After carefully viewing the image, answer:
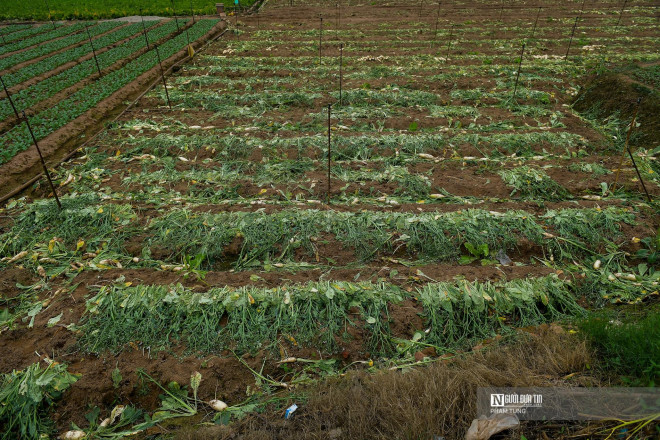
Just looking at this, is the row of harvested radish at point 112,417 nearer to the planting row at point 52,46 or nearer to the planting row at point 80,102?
the planting row at point 80,102

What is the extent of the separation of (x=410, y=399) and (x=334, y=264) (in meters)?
1.91

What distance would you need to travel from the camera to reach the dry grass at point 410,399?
2635 millimetres

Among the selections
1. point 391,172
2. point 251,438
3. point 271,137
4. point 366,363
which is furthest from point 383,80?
point 251,438

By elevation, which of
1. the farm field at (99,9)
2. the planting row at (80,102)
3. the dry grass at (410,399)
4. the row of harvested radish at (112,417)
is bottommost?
the row of harvested radish at (112,417)

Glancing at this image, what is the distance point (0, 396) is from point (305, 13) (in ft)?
65.1

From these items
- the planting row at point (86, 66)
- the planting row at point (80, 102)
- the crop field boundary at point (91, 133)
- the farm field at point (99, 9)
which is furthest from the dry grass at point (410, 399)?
the farm field at point (99, 9)

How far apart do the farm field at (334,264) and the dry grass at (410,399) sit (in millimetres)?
16

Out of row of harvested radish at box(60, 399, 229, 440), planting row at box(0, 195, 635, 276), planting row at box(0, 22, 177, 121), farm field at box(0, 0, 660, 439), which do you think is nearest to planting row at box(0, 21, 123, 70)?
planting row at box(0, 22, 177, 121)

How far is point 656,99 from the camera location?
23.4 feet

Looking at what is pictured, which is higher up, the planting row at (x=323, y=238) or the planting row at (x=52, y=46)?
the planting row at (x=52, y=46)

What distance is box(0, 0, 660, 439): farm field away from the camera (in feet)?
9.70

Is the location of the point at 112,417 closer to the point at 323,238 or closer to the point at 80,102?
the point at 323,238

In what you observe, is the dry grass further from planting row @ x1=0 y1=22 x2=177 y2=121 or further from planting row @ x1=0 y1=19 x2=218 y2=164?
planting row @ x1=0 y1=22 x2=177 y2=121

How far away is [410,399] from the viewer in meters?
2.72
